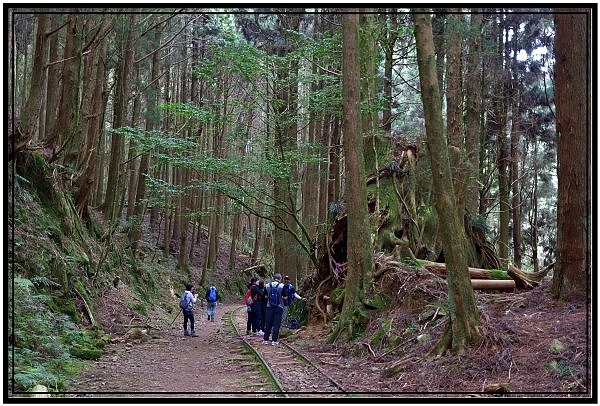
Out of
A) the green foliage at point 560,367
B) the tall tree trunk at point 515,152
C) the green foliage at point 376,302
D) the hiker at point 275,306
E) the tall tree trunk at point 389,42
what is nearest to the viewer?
the green foliage at point 560,367

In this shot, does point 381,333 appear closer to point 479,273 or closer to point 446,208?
point 479,273

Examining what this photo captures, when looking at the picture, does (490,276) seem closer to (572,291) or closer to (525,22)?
(572,291)

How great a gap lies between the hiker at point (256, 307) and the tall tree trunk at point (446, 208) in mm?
7188

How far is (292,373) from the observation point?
9.30 metres

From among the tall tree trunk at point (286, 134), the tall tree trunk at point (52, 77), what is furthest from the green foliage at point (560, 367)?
the tall tree trunk at point (52, 77)

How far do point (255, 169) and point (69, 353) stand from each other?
8335mm

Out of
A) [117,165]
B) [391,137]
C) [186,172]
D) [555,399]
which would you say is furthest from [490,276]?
[186,172]

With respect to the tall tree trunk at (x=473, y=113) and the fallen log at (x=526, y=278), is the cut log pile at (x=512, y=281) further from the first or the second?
the tall tree trunk at (x=473, y=113)

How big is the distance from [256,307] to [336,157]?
674cm

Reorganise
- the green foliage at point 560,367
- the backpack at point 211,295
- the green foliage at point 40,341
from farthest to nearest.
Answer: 1. the backpack at point 211,295
2. the green foliage at point 40,341
3. the green foliage at point 560,367

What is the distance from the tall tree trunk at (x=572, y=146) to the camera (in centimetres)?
847

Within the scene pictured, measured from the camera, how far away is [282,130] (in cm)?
1756

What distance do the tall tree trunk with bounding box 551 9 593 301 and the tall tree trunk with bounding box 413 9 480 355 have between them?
1612 mm

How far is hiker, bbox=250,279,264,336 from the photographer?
1509cm
